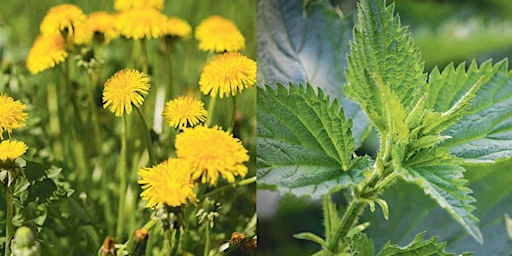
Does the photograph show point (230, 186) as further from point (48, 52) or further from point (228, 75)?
point (48, 52)

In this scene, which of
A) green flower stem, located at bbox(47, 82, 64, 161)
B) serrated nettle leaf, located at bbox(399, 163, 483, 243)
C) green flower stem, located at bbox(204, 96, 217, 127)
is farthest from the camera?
green flower stem, located at bbox(47, 82, 64, 161)

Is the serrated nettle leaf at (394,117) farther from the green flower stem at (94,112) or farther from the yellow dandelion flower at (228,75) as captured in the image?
the green flower stem at (94,112)

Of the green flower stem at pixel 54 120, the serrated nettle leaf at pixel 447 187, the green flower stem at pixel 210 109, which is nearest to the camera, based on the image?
the serrated nettle leaf at pixel 447 187

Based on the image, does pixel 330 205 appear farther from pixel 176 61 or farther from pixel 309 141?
pixel 176 61

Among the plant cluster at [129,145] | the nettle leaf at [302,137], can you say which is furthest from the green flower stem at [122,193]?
the nettle leaf at [302,137]

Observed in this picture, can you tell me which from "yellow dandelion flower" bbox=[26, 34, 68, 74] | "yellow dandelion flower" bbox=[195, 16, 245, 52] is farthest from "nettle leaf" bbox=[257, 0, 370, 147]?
"yellow dandelion flower" bbox=[26, 34, 68, 74]

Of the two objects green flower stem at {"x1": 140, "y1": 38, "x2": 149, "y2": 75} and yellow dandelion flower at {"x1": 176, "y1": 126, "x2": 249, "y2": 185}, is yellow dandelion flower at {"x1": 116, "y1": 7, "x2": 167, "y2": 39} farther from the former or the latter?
yellow dandelion flower at {"x1": 176, "y1": 126, "x2": 249, "y2": 185}

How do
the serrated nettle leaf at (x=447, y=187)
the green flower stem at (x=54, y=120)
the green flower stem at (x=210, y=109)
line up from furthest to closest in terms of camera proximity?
the green flower stem at (x=54, y=120) < the green flower stem at (x=210, y=109) < the serrated nettle leaf at (x=447, y=187)

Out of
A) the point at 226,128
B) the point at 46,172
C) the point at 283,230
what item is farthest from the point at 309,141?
the point at 283,230
